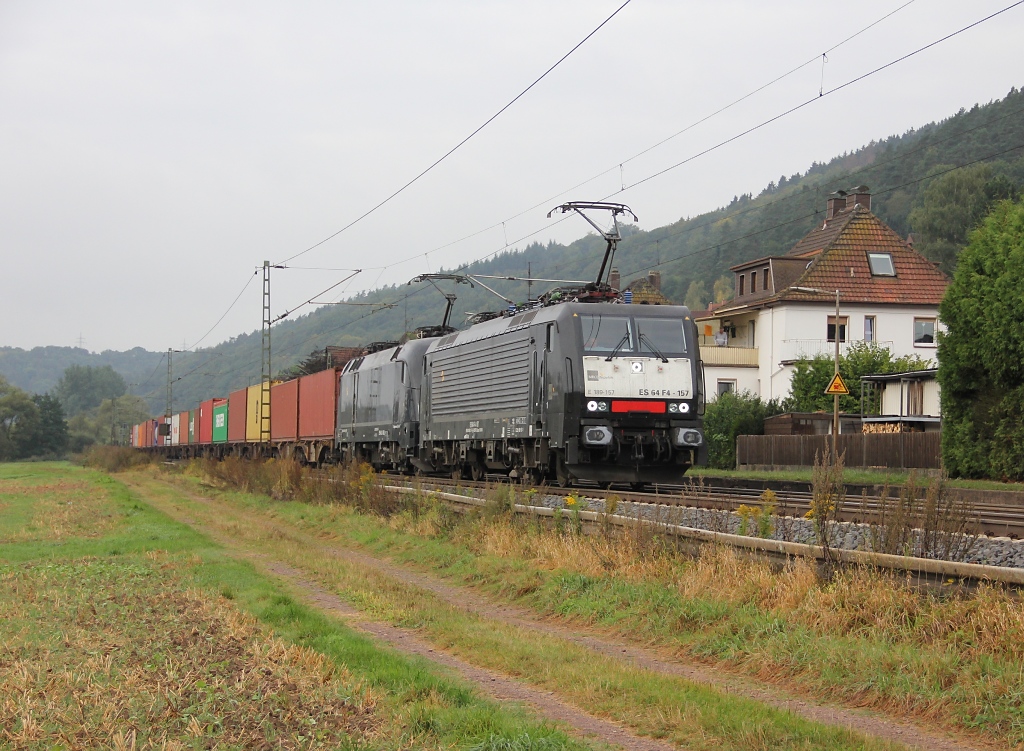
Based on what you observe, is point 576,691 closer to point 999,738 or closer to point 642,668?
point 642,668

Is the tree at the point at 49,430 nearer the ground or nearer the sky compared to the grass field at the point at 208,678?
nearer the sky

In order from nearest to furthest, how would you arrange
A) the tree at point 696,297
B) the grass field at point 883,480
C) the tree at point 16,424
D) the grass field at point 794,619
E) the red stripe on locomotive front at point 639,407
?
1. the grass field at point 794,619
2. the red stripe on locomotive front at point 639,407
3. the grass field at point 883,480
4. the tree at point 696,297
5. the tree at point 16,424

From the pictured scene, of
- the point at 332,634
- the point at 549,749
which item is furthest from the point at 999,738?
the point at 332,634

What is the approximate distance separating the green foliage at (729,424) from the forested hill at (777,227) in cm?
836

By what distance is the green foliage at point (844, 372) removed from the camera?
4434 cm

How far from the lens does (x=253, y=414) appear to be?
51625 millimetres

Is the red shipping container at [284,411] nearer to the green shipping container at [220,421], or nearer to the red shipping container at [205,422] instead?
the green shipping container at [220,421]

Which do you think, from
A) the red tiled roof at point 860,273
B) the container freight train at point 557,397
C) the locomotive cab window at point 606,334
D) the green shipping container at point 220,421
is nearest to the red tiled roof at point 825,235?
the red tiled roof at point 860,273

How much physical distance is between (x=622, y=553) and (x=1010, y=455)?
16.2 m

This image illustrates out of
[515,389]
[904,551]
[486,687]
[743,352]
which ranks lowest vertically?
[486,687]

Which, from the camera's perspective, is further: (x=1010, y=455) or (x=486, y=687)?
(x=1010, y=455)

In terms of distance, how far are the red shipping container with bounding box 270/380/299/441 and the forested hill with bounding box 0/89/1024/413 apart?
463 cm

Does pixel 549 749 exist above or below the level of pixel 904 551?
below

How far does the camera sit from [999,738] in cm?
631
